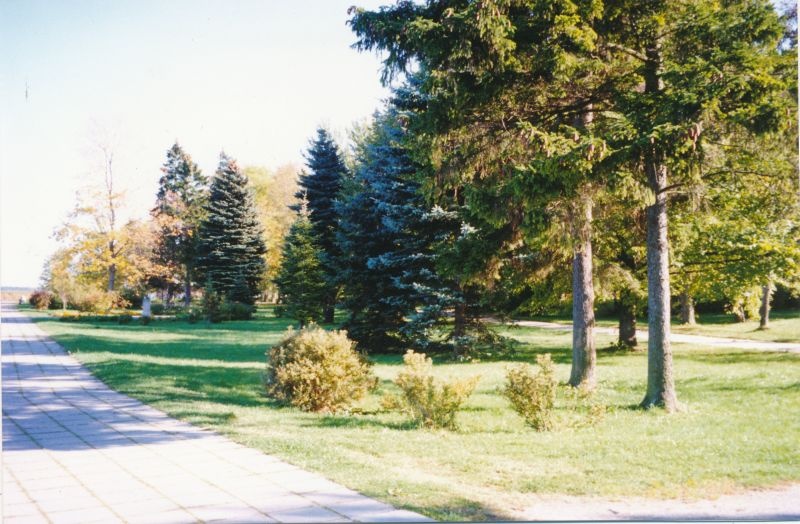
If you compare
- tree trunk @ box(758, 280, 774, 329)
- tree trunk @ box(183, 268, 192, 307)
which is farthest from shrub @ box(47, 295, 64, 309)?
tree trunk @ box(758, 280, 774, 329)

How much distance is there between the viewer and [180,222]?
32.9 m

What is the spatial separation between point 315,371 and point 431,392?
6.40ft

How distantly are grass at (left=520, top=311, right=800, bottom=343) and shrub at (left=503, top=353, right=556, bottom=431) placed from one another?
13678mm

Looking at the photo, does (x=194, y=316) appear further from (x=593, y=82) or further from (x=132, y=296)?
(x=593, y=82)

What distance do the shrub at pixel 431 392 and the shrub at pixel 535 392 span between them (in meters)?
0.52

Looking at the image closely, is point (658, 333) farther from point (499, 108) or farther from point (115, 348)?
point (115, 348)

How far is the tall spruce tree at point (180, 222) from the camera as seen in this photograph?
105 ft

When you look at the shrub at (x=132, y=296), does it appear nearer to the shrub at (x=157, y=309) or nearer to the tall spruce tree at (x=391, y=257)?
the shrub at (x=157, y=309)

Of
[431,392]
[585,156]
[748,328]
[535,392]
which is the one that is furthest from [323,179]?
[535,392]

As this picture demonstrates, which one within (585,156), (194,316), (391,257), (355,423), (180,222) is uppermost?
(180,222)

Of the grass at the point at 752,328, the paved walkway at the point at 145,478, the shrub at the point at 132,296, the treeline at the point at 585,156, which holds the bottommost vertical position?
the paved walkway at the point at 145,478

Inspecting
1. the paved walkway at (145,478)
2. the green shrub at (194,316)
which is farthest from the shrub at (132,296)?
the paved walkway at (145,478)

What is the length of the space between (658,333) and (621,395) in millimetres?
1872

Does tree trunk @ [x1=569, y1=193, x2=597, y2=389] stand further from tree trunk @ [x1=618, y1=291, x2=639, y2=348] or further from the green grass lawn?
tree trunk @ [x1=618, y1=291, x2=639, y2=348]
